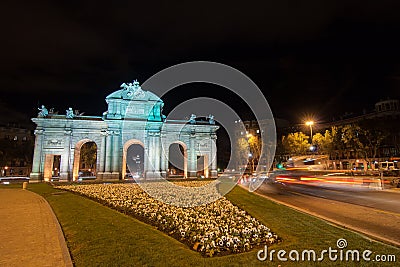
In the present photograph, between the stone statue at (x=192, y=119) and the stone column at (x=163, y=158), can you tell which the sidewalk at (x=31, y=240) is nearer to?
the stone column at (x=163, y=158)

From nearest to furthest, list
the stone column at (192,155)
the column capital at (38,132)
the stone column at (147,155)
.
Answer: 1. the column capital at (38,132)
2. the stone column at (147,155)
3. the stone column at (192,155)

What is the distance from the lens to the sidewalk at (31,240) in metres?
7.60

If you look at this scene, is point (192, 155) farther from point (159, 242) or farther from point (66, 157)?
point (159, 242)

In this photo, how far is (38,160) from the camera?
47.0 m

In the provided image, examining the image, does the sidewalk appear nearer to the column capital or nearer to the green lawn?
the green lawn

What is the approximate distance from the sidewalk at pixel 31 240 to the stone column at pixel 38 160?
117 ft

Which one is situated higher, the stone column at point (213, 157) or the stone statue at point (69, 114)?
the stone statue at point (69, 114)

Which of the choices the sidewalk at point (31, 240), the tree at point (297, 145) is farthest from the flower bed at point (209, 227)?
the tree at point (297, 145)

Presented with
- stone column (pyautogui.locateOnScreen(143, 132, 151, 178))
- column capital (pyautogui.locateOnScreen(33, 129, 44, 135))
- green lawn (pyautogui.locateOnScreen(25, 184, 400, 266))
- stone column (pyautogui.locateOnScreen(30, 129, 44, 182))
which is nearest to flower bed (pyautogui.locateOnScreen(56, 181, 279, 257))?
green lawn (pyautogui.locateOnScreen(25, 184, 400, 266))

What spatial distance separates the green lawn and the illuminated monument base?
37604 millimetres

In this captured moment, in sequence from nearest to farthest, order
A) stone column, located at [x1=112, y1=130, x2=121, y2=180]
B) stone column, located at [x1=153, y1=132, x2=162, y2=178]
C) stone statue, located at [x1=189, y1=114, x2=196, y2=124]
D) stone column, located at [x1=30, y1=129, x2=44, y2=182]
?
stone column, located at [x1=30, y1=129, x2=44, y2=182] → stone column, located at [x1=112, y1=130, x2=121, y2=180] → stone column, located at [x1=153, y1=132, x2=162, y2=178] → stone statue, located at [x1=189, y1=114, x2=196, y2=124]

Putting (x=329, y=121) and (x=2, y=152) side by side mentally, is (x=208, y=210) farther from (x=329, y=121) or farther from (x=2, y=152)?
(x=329, y=121)

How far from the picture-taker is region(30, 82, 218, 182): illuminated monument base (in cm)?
4809

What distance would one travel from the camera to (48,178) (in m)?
47.5
